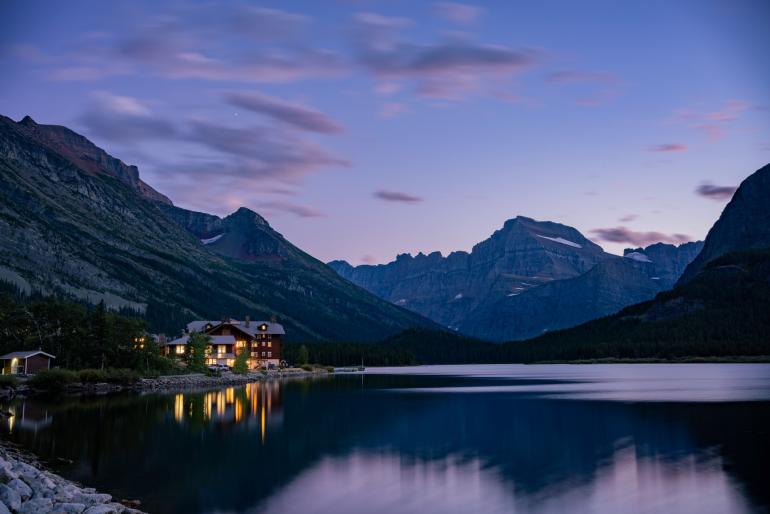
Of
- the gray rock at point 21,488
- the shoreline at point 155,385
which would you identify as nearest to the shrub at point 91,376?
the shoreline at point 155,385

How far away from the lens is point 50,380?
105750 millimetres

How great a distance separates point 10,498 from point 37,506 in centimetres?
130

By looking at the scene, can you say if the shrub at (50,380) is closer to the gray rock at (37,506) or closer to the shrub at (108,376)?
the shrub at (108,376)

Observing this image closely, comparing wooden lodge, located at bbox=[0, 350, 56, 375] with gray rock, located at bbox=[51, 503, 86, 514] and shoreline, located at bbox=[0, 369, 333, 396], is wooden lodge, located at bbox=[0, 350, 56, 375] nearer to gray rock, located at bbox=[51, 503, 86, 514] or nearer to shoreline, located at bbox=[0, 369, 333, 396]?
shoreline, located at bbox=[0, 369, 333, 396]

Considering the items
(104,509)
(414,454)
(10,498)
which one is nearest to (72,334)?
(414,454)

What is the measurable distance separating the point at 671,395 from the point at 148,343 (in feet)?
292

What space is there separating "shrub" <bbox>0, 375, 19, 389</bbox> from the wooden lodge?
13.6 meters

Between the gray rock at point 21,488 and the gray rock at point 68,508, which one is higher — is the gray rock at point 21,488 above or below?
above

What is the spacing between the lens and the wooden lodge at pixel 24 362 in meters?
117

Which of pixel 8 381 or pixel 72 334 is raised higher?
pixel 72 334

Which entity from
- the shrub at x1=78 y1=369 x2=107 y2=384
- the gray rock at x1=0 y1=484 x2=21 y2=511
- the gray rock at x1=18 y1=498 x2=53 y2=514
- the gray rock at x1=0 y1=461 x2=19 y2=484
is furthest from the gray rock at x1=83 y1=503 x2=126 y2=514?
the shrub at x1=78 y1=369 x2=107 y2=384

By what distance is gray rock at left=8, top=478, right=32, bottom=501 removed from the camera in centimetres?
2978

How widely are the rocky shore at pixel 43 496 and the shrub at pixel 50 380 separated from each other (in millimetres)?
76611

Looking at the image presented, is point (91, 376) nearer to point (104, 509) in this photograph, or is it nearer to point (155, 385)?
point (155, 385)
